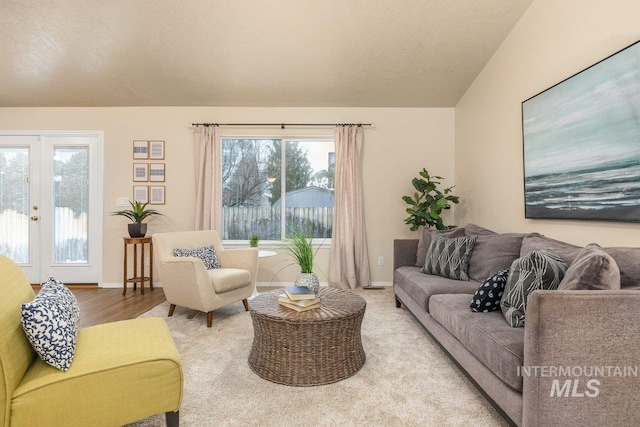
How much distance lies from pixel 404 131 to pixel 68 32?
392cm

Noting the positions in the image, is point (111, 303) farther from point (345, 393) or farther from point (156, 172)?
point (345, 393)

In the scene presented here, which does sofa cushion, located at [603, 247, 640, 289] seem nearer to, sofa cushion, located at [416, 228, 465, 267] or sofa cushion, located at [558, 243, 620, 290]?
sofa cushion, located at [558, 243, 620, 290]

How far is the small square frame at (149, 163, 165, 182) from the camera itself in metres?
4.67

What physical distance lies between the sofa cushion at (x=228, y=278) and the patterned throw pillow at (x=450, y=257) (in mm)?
1725

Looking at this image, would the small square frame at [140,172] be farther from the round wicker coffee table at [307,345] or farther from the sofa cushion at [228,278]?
the round wicker coffee table at [307,345]

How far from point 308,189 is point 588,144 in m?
3.19

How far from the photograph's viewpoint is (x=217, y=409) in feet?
5.83

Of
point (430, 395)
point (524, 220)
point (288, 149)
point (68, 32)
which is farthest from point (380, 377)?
point (68, 32)

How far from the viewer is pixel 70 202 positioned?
4.67 m

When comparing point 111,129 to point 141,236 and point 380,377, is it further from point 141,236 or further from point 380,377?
point 380,377

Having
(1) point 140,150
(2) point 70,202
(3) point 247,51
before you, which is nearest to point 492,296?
(3) point 247,51

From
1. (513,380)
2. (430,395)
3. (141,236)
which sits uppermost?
(141,236)

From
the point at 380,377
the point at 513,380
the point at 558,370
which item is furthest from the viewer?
the point at 380,377

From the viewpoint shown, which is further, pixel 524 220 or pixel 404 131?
pixel 404 131
